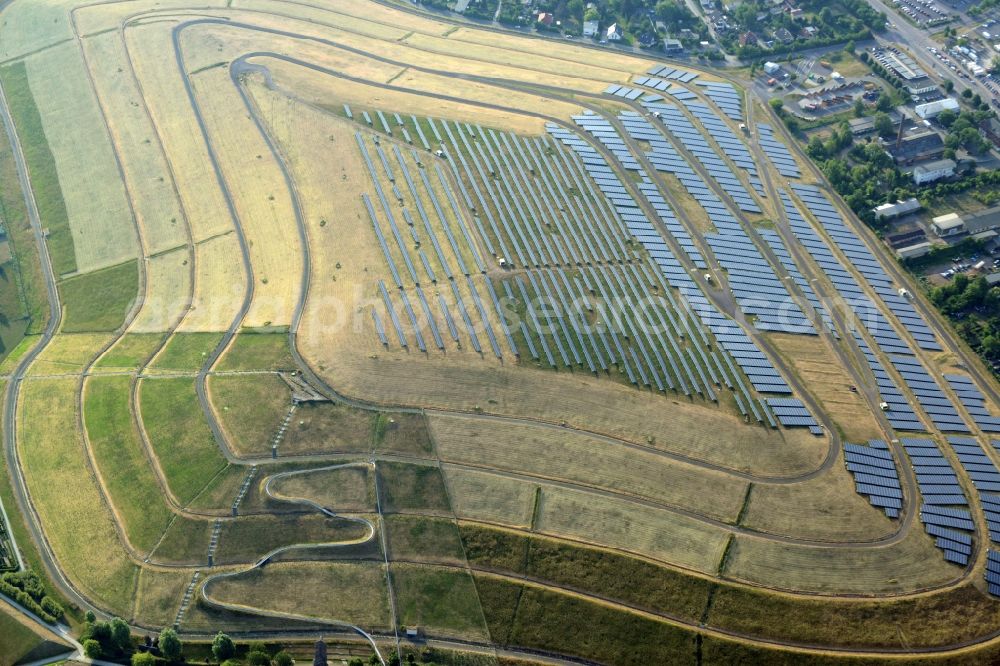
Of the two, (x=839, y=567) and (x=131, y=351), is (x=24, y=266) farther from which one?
(x=839, y=567)

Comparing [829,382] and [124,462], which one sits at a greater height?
[829,382]

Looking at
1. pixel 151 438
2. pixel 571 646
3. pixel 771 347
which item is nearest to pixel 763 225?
pixel 771 347

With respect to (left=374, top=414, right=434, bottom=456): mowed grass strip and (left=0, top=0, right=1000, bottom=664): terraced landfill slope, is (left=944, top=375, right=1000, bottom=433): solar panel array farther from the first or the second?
(left=374, top=414, right=434, bottom=456): mowed grass strip

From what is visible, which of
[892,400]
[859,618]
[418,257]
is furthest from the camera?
[418,257]

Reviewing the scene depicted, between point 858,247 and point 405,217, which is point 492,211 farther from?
point 858,247

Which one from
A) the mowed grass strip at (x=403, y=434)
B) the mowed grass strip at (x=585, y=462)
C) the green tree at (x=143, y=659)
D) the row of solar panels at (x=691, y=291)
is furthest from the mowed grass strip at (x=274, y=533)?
the row of solar panels at (x=691, y=291)

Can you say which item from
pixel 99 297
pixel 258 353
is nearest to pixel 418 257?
pixel 258 353

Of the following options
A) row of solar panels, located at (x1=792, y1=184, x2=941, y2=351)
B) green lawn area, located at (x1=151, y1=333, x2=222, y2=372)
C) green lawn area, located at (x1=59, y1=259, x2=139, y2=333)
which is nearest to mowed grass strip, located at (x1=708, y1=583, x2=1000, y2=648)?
row of solar panels, located at (x1=792, y1=184, x2=941, y2=351)
